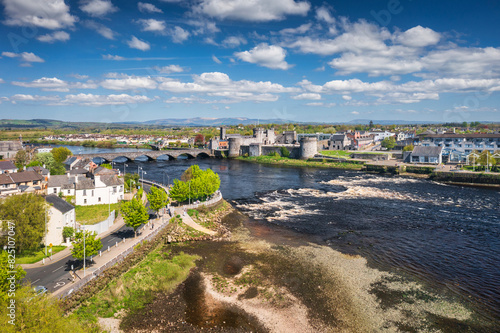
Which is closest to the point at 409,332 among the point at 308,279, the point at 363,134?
the point at 308,279

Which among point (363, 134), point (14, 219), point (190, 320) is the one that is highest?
→ point (363, 134)

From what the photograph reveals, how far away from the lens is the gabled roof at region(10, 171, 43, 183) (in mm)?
54506

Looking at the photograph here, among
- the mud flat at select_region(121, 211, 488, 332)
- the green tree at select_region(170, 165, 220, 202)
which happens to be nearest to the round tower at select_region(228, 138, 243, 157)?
the green tree at select_region(170, 165, 220, 202)

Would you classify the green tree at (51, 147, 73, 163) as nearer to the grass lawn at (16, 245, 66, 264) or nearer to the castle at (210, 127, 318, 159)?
the castle at (210, 127, 318, 159)

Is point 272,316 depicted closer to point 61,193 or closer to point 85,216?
point 85,216

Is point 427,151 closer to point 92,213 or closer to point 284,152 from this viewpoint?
point 284,152

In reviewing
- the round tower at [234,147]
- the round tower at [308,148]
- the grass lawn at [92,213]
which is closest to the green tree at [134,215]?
the grass lawn at [92,213]

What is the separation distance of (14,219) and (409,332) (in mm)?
36284

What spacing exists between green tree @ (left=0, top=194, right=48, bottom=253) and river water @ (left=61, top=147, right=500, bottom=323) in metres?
28.5

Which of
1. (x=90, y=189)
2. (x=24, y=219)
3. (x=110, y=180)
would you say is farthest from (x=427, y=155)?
(x=24, y=219)

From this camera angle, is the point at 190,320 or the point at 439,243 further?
the point at 439,243

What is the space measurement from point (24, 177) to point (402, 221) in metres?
65.4

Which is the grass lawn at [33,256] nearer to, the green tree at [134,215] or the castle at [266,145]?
the green tree at [134,215]

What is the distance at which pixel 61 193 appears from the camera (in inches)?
2014
